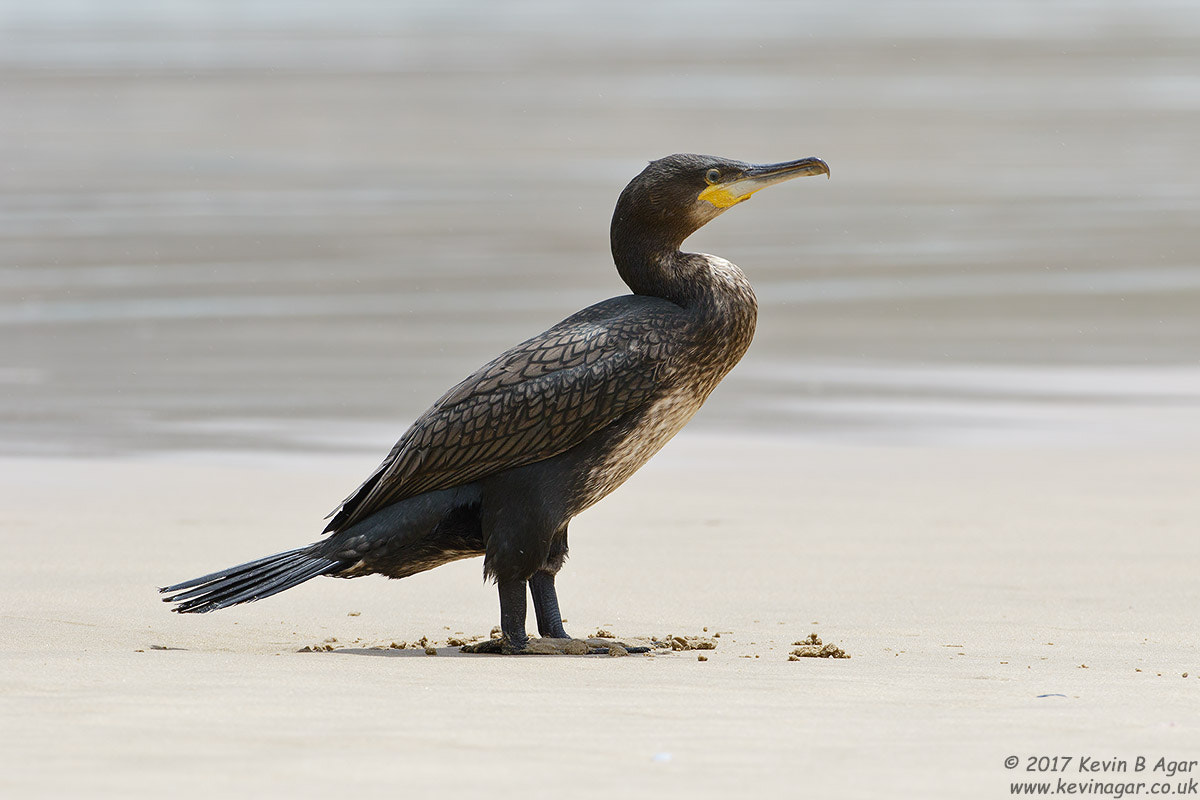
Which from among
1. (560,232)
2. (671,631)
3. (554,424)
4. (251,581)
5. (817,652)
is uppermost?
(560,232)

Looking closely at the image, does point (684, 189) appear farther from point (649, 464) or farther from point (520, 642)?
point (649, 464)

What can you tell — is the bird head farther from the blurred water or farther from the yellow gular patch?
the blurred water

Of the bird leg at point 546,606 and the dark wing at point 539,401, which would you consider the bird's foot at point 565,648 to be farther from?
the dark wing at point 539,401

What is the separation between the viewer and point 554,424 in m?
5.36

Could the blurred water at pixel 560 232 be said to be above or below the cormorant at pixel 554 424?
above

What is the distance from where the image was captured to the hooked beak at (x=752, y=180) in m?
5.68

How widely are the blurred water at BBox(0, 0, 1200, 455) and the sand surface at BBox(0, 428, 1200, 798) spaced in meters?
1.13

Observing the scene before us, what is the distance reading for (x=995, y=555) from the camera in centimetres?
732

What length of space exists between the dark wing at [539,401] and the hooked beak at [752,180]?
1.28 feet

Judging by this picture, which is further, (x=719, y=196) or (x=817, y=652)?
(x=719, y=196)

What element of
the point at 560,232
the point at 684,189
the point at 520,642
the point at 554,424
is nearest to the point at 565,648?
the point at 520,642

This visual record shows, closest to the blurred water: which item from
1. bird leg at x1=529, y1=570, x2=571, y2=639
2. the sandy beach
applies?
the sandy beach

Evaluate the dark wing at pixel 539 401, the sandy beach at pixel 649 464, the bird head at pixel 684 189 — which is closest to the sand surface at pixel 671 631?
the sandy beach at pixel 649 464

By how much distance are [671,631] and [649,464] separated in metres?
3.14
